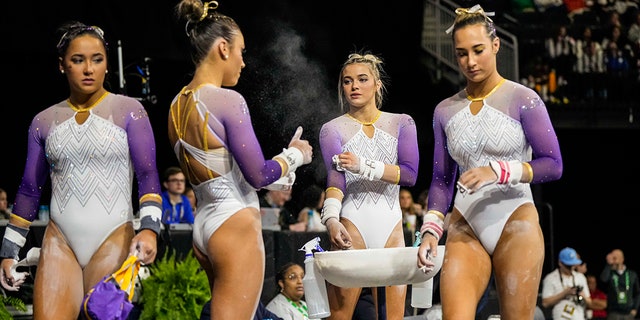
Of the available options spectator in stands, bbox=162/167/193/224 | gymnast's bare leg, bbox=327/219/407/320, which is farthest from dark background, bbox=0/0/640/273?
gymnast's bare leg, bbox=327/219/407/320

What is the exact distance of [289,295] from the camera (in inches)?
312

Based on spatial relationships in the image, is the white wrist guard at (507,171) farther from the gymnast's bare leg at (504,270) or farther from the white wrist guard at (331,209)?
the white wrist guard at (331,209)

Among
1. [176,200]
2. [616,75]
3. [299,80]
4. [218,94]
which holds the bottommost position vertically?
[176,200]

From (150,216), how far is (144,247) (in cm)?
17

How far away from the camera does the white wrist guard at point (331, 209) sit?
5.49 m

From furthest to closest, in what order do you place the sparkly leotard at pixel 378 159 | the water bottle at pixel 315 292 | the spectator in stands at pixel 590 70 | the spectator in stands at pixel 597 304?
the spectator in stands at pixel 590 70, the spectator in stands at pixel 597 304, the sparkly leotard at pixel 378 159, the water bottle at pixel 315 292

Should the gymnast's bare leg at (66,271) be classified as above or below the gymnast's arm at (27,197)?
below

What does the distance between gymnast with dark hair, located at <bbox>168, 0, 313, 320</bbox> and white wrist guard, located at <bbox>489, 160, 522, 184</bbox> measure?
917 millimetres

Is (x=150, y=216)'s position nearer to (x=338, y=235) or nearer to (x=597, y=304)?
(x=338, y=235)

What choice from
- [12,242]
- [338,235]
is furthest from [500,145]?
[12,242]

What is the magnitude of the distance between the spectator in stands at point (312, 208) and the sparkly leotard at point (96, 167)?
4159mm

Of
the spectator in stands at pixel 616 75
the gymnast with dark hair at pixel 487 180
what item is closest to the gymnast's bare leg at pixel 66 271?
the gymnast with dark hair at pixel 487 180

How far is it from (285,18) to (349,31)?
1277 millimetres

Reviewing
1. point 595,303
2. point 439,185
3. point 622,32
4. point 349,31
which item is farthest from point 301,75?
point 622,32
